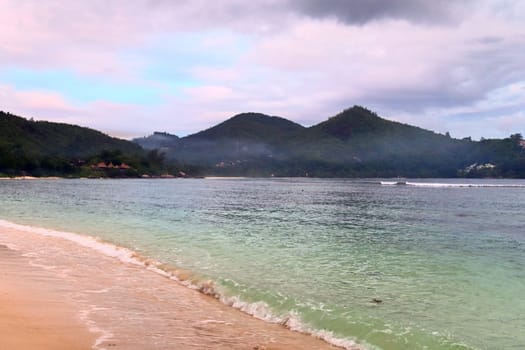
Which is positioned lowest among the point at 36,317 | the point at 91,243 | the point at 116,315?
the point at 91,243

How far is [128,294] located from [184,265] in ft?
14.5

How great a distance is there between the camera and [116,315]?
10.1 meters

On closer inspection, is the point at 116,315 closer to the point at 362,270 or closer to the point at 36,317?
the point at 36,317

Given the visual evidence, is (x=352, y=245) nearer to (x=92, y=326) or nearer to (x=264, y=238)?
(x=264, y=238)

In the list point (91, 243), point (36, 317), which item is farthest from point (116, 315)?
point (91, 243)

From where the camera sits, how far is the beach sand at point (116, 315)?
27.5 ft

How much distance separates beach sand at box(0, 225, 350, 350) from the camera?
8.38m

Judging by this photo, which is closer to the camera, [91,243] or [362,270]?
[362,270]

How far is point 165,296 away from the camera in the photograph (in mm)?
12305

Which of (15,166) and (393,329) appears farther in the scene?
(15,166)

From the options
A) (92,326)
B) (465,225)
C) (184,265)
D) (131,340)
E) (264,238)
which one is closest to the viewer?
(131,340)

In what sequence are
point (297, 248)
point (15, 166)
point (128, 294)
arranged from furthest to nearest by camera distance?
point (15, 166)
point (297, 248)
point (128, 294)

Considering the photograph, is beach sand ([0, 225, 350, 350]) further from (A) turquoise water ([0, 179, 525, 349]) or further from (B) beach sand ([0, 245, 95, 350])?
(A) turquoise water ([0, 179, 525, 349])

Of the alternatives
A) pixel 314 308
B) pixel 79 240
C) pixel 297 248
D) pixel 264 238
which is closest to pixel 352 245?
pixel 297 248
